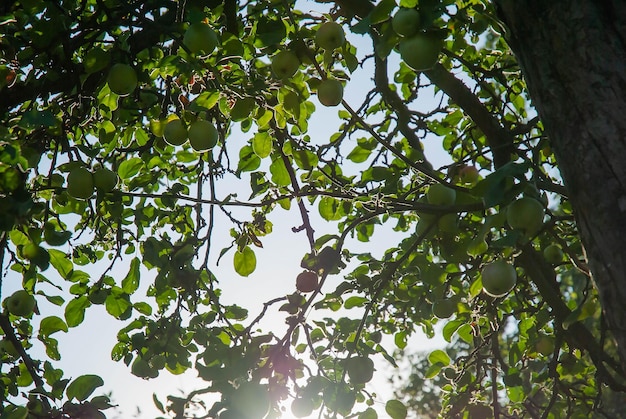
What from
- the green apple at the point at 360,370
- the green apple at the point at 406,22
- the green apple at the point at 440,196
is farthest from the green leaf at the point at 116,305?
the green apple at the point at 406,22

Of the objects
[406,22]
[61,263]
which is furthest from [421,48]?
[61,263]

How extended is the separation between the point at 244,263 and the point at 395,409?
0.87 meters

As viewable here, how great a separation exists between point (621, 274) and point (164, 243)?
2.06 meters

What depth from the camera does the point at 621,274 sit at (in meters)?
1.21

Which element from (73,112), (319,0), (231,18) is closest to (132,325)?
(73,112)

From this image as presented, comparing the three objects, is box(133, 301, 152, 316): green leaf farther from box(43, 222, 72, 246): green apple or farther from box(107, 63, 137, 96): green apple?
box(107, 63, 137, 96): green apple

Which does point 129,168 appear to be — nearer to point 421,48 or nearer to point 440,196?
point 440,196

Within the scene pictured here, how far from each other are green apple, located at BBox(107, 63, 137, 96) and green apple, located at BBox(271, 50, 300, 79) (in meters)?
0.47

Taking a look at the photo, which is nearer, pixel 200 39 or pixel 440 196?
pixel 200 39

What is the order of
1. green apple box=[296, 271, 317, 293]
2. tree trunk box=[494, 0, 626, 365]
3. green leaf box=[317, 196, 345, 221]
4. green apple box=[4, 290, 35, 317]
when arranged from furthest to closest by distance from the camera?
green leaf box=[317, 196, 345, 221]
green apple box=[4, 290, 35, 317]
green apple box=[296, 271, 317, 293]
tree trunk box=[494, 0, 626, 365]

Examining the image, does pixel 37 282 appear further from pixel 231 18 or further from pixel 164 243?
pixel 231 18

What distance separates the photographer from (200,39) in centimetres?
183

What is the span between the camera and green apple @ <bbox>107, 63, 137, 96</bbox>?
1946 millimetres

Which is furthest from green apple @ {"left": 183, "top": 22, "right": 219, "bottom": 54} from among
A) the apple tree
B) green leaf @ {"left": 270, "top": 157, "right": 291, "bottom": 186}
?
green leaf @ {"left": 270, "top": 157, "right": 291, "bottom": 186}
